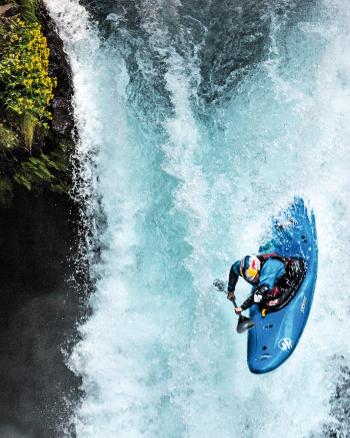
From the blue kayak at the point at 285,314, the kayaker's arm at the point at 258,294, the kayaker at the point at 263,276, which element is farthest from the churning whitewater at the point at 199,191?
the kayaker's arm at the point at 258,294

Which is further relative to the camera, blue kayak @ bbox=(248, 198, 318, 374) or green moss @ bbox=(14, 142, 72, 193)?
green moss @ bbox=(14, 142, 72, 193)

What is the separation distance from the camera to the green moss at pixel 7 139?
8.29m

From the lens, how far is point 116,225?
9211 mm

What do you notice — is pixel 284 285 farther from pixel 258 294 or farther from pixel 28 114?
pixel 28 114

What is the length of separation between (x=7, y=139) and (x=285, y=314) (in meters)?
5.37

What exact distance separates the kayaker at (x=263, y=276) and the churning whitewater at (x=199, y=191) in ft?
2.91

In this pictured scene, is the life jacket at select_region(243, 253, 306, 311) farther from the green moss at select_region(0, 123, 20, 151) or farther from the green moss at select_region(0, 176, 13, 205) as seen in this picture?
the green moss at select_region(0, 123, 20, 151)

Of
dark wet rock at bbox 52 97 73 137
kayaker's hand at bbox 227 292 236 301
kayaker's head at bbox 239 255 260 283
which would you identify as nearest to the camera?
kayaker's head at bbox 239 255 260 283

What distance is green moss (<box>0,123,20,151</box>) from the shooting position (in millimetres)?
8289

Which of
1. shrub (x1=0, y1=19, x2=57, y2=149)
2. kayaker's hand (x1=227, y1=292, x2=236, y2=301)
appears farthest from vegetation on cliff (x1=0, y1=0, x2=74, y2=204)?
kayaker's hand (x1=227, y1=292, x2=236, y2=301)

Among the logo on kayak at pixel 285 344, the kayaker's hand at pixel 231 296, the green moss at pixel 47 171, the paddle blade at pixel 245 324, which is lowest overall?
the logo on kayak at pixel 285 344

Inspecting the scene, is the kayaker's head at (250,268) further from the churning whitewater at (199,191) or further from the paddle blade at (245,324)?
the churning whitewater at (199,191)

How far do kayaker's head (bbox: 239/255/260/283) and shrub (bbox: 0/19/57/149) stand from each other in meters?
3.97

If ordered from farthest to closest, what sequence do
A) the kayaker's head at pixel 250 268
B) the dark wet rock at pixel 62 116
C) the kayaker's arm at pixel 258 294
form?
the dark wet rock at pixel 62 116, the kayaker's arm at pixel 258 294, the kayaker's head at pixel 250 268
